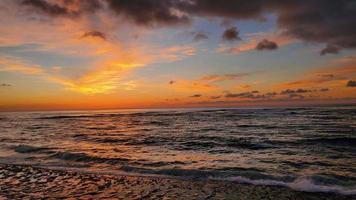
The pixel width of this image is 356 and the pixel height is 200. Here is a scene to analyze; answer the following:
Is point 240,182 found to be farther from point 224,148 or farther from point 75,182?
point 224,148

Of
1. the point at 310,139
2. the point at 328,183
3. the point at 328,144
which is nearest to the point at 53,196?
the point at 328,183

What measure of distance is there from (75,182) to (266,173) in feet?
25.7

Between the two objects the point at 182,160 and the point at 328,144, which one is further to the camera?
the point at 328,144

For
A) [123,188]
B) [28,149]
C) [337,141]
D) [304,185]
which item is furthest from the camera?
[337,141]

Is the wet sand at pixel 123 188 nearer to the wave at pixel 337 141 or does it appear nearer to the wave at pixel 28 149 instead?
the wave at pixel 28 149

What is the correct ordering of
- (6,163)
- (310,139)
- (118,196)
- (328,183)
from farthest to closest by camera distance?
1. (310,139)
2. (6,163)
3. (328,183)
4. (118,196)

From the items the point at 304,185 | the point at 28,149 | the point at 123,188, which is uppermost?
the point at 28,149

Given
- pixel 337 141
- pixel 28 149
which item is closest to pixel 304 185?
pixel 337 141

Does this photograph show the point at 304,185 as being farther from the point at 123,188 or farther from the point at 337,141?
the point at 337,141

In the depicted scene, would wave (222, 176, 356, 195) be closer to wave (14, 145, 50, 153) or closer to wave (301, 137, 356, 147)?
wave (301, 137, 356, 147)

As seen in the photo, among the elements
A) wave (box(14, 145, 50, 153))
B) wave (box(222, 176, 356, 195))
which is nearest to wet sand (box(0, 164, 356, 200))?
wave (box(222, 176, 356, 195))

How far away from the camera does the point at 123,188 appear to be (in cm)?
1041

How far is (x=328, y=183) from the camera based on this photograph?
11164 mm

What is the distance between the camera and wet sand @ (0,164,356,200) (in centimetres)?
939
